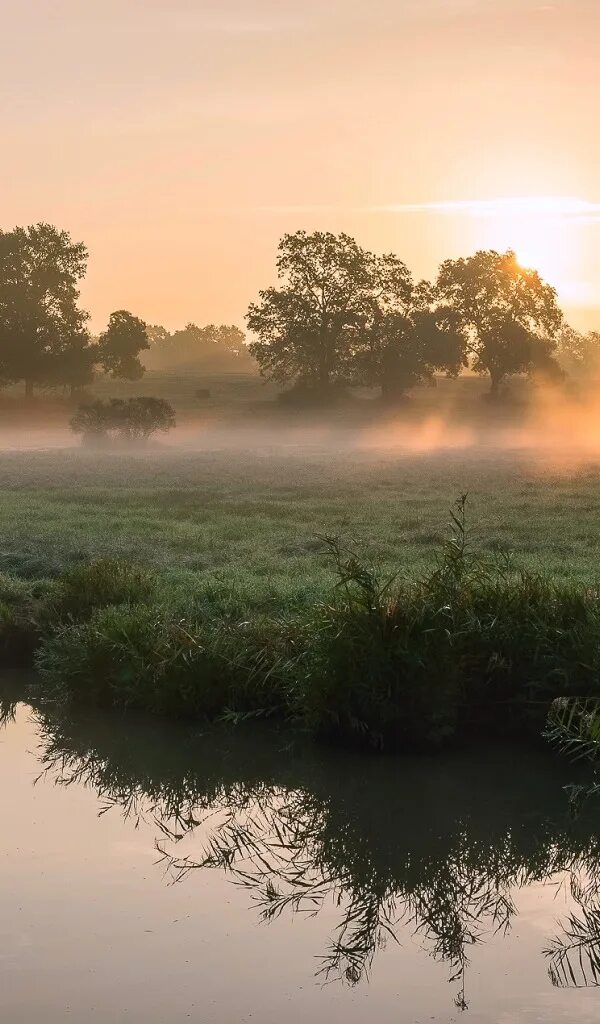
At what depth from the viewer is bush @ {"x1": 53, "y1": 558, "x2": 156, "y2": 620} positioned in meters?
15.1

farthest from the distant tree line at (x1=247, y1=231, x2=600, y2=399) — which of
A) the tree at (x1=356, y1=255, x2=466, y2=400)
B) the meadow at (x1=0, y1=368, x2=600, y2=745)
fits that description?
the meadow at (x1=0, y1=368, x2=600, y2=745)

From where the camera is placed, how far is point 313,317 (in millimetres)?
88938

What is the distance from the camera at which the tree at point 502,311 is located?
3620 inches

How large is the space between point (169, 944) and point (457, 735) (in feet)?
15.9

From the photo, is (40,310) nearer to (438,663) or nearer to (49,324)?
(49,324)

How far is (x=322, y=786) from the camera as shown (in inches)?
428

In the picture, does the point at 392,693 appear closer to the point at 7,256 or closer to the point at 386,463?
the point at 386,463

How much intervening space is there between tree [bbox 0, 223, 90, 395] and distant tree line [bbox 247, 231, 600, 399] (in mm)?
12708

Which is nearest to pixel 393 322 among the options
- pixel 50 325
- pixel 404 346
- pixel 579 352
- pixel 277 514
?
pixel 404 346

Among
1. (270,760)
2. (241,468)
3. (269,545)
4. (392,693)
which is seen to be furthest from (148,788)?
(241,468)

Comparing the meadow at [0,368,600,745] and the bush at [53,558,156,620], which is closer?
the meadow at [0,368,600,745]

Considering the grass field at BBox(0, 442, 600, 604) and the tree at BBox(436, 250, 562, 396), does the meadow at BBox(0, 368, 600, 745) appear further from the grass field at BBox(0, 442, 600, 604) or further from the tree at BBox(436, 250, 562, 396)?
the tree at BBox(436, 250, 562, 396)

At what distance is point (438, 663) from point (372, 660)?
0.62 m

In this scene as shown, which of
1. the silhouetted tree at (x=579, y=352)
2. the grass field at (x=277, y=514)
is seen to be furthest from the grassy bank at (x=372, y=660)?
the silhouetted tree at (x=579, y=352)
